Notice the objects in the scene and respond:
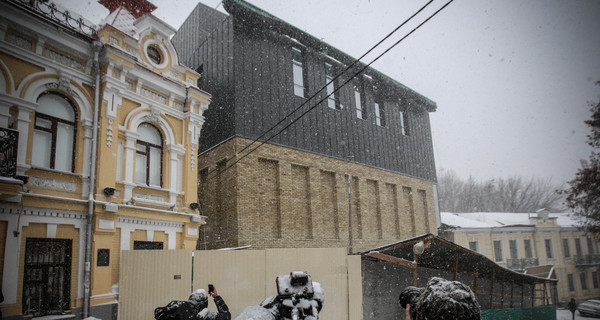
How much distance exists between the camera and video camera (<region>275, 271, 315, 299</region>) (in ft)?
10.7

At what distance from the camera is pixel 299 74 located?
18.1 meters

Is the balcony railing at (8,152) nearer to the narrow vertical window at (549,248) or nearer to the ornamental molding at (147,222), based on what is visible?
the ornamental molding at (147,222)

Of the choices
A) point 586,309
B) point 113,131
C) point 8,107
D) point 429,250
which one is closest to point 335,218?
point 429,250

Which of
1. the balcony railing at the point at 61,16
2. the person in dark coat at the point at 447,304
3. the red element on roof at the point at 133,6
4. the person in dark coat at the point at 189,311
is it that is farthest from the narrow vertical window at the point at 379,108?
the person in dark coat at the point at 447,304

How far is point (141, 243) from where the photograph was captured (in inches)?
402

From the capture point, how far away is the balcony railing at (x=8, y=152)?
7.24 m

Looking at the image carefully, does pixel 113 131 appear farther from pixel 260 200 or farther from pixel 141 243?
pixel 260 200

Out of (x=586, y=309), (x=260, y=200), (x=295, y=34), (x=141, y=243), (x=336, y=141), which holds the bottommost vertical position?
(x=586, y=309)

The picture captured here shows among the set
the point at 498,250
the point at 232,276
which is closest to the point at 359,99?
the point at 232,276

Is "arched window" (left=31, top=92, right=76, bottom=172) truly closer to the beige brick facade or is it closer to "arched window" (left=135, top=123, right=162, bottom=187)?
"arched window" (left=135, top=123, right=162, bottom=187)

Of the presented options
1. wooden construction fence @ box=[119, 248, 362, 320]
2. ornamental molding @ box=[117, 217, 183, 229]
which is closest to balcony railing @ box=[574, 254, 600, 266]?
wooden construction fence @ box=[119, 248, 362, 320]

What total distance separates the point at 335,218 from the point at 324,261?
7.69 metres

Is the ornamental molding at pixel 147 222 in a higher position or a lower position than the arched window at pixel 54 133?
lower

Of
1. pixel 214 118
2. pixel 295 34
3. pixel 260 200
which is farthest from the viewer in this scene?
pixel 295 34
